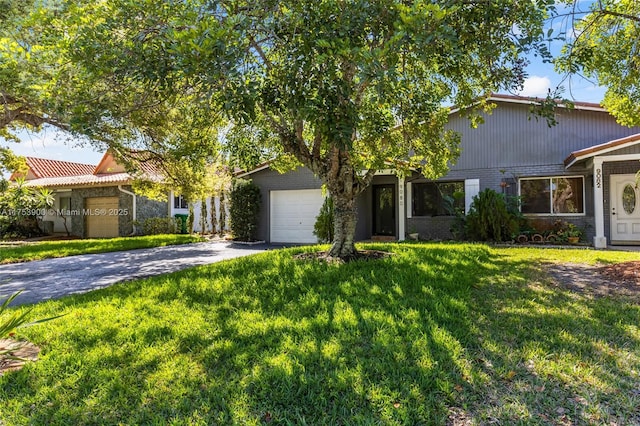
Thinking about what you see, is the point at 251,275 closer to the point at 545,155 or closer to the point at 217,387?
the point at 217,387

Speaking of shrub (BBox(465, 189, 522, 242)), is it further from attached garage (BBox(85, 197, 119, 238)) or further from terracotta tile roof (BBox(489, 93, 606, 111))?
attached garage (BBox(85, 197, 119, 238))

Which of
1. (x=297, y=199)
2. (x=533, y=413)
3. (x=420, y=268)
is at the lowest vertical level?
(x=533, y=413)

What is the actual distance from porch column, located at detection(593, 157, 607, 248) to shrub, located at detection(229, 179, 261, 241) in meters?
11.4

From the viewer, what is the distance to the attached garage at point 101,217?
18766 mm

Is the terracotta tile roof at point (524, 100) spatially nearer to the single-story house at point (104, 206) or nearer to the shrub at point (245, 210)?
the shrub at point (245, 210)

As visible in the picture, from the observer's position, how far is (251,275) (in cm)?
629

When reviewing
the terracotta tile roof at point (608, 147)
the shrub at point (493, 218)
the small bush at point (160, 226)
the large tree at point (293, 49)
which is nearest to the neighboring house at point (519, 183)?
the terracotta tile roof at point (608, 147)

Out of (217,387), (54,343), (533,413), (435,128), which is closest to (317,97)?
(217,387)

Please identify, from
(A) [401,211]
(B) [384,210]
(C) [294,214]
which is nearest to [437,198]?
(A) [401,211]

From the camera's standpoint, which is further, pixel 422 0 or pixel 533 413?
pixel 422 0

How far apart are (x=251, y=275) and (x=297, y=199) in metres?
8.95

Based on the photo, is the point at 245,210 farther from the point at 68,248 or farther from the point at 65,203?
the point at 65,203

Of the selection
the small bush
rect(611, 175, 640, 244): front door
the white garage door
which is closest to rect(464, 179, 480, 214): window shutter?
rect(611, 175, 640, 244): front door

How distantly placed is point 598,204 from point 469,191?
3.71m
